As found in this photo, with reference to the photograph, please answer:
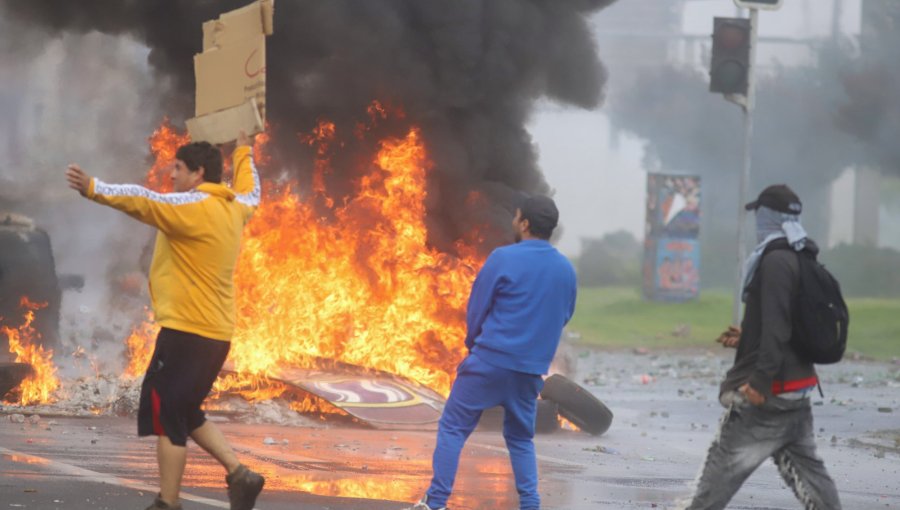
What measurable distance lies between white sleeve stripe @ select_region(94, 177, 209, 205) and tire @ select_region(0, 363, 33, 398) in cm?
610

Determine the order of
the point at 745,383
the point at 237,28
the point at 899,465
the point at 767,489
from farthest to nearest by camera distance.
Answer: the point at 899,465 < the point at 767,489 < the point at 237,28 < the point at 745,383

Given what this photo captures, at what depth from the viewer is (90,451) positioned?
8.57m

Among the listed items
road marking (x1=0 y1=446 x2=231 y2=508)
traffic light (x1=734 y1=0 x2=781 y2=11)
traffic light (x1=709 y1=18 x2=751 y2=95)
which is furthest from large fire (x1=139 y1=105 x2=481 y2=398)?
road marking (x1=0 y1=446 x2=231 y2=508)

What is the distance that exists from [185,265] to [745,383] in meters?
2.40

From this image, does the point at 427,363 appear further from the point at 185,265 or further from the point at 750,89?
the point at 185,265

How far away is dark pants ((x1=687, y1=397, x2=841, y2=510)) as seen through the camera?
563cm

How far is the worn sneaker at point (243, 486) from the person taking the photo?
592 centimetres

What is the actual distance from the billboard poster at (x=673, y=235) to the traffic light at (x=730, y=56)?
1586 cm

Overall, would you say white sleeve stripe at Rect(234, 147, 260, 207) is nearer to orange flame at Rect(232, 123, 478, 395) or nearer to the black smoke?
orange flame at Rect(232, 123, 478, 395)

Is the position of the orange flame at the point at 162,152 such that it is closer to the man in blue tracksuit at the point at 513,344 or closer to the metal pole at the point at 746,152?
the metal pole at the point at 746,152

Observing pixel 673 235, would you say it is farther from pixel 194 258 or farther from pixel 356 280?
pixel 194 258

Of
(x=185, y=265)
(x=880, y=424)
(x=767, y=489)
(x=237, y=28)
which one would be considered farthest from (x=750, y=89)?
Result: (x=185, y=265)

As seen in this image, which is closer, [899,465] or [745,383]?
[745,383]

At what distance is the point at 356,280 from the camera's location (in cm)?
1257
